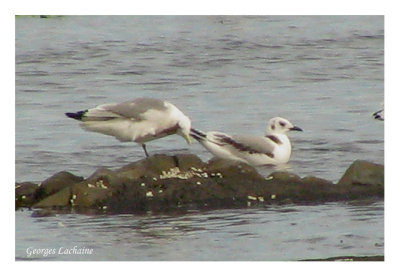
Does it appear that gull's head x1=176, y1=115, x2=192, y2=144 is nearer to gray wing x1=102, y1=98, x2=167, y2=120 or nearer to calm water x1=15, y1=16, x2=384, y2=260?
gray wing x1=102, y1=98, x2=167, y2=120

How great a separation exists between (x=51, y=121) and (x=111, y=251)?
12.8ft

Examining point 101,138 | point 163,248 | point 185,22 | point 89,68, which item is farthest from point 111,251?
point 185,22

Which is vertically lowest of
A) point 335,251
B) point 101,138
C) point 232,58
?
point 335,251

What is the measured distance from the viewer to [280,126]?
13539 millimetres

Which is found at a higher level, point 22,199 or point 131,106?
point 131,106

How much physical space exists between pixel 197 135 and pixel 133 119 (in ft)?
3.24

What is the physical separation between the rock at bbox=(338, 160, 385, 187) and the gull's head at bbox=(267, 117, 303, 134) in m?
1.67

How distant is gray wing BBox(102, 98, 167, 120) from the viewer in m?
12.2

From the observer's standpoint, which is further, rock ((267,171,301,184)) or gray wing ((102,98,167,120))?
gray wing ((102,98,167,120))

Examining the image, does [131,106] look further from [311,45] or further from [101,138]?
[311,45]

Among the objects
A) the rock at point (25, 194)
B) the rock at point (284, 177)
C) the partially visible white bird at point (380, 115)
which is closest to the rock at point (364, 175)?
the rock at point (284, 177)

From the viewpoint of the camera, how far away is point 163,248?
10.1 m

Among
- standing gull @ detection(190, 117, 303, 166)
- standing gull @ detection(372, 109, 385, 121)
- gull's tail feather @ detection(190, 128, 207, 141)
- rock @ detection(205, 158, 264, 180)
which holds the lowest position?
rock @ detection(205, 158, 264, 180)

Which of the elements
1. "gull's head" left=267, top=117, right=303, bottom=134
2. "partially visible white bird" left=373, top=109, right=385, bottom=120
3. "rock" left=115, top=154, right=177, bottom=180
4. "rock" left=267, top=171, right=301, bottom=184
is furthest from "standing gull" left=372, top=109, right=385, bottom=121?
"rock" left=115, top=154, right=177, bottom=180
